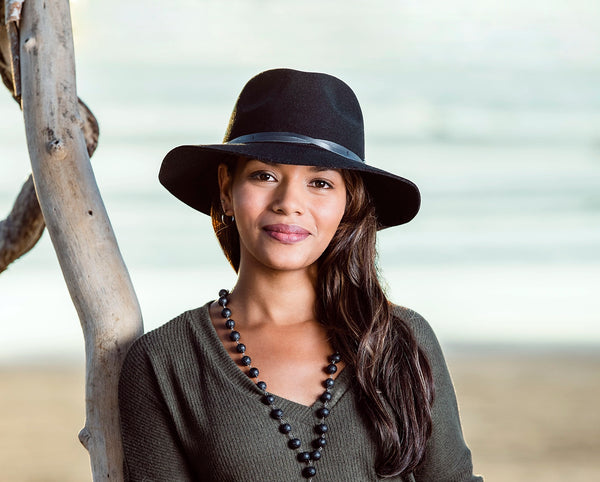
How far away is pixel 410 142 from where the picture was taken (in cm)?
1512

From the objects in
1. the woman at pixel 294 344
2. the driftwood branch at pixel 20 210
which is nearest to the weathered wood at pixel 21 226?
the driftwood branch at pixel 20 210

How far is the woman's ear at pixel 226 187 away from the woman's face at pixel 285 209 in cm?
6

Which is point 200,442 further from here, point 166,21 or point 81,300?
point 166,21

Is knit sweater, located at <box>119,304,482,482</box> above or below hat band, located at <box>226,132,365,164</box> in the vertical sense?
below

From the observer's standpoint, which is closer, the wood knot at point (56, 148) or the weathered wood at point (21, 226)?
the wood knot at point (56, 148)

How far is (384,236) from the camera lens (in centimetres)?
1416

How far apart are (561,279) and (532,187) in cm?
154

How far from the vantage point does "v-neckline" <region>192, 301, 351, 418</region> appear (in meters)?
1.97

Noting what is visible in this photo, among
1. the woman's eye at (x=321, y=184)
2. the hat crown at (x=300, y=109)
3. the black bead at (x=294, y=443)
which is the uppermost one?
the hat crown at (x=300, y=109)

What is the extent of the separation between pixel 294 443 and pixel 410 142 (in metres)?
13.5

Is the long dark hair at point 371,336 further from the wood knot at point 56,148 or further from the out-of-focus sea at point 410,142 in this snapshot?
the out-of-focus sea at point 410,142

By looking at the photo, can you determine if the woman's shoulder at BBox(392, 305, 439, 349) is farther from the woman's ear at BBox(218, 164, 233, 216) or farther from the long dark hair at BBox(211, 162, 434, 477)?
the woman's ear at BBox(218, 164, 233, 216)

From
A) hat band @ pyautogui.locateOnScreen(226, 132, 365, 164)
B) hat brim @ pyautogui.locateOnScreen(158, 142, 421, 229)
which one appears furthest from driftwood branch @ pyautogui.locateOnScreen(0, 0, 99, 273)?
hat band @ pyautogui.locateOnScreen(226, 132, 365, 164)

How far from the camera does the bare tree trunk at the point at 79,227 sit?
206 cm
